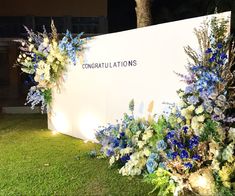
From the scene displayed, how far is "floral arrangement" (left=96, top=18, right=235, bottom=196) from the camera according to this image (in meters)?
4.65

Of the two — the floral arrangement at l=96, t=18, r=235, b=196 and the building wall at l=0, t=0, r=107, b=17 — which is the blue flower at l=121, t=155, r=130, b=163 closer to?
the floral arrangement at l=96, t=18, r=235, b=196

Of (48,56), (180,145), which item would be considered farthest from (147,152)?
(48,56)

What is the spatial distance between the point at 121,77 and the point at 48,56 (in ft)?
6.64

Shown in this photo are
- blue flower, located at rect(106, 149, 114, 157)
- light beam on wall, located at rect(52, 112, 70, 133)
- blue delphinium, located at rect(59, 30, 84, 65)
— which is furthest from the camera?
light beam on wall, located at rect(52, 112, 70, 133)

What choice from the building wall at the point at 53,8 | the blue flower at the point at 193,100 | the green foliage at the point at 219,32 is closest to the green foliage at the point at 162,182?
the blue flower at the point at 193,100

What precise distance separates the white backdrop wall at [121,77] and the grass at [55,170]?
59cm

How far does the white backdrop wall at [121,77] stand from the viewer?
579cm

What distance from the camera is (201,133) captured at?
4.88 meters

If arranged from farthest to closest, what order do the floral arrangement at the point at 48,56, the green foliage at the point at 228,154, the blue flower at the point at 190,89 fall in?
the floral arrangement at the point at 48,56 < the blue flower at the point at 190,89 < the green foliage at the point at 228,154

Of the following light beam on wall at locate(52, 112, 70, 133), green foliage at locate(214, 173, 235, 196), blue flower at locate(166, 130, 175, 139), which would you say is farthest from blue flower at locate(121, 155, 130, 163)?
light beam on wall at locate(52, 112, 70, 133)

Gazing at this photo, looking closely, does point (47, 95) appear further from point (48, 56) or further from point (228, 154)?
point (228, 154)

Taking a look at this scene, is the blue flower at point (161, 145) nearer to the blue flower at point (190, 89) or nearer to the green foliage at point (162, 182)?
the green foliage at point (162, 182)

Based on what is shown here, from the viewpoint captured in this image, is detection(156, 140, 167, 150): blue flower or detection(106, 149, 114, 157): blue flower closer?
detection(156, 140, 167, 150): blue flower

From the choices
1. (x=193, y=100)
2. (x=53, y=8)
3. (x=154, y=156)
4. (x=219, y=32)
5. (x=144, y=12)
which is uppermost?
(x=53, y=8)
